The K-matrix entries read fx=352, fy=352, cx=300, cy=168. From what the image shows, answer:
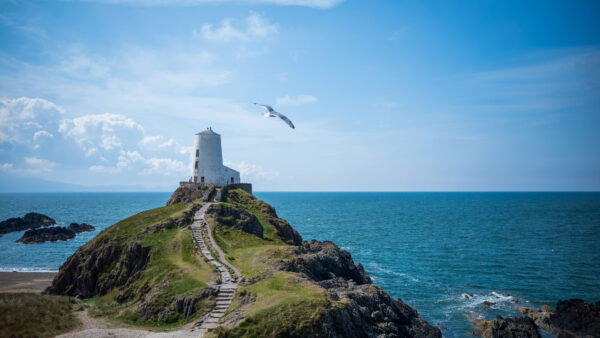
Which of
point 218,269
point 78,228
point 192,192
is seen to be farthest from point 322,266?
point 78,228

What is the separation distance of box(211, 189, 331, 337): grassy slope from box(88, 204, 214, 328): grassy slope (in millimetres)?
3765

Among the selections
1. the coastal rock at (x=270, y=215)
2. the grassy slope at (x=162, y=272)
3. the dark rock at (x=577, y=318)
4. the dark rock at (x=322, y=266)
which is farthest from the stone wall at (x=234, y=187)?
the dark rock at (x=577, y=318)

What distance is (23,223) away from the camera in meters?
117

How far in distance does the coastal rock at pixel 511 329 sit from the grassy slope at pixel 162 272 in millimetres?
28663

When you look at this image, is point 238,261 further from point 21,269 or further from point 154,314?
point 21,269

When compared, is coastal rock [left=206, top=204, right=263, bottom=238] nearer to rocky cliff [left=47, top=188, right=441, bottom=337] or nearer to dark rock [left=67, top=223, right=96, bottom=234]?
rocky cliff [left=47, top=188, right=441, bottom=337]

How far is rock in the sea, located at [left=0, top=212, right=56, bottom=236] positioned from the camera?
361 ft

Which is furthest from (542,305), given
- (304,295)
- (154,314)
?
(154,314)

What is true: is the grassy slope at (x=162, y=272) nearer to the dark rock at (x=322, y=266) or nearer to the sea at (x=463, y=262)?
the dark rock at (x=322, y=266)

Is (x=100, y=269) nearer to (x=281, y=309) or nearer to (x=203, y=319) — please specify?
(x=203, y=319)

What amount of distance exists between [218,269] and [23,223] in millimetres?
119393

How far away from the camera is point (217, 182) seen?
211 ft

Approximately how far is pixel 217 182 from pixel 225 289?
37363mm

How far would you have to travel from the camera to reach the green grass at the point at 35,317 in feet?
78.7
